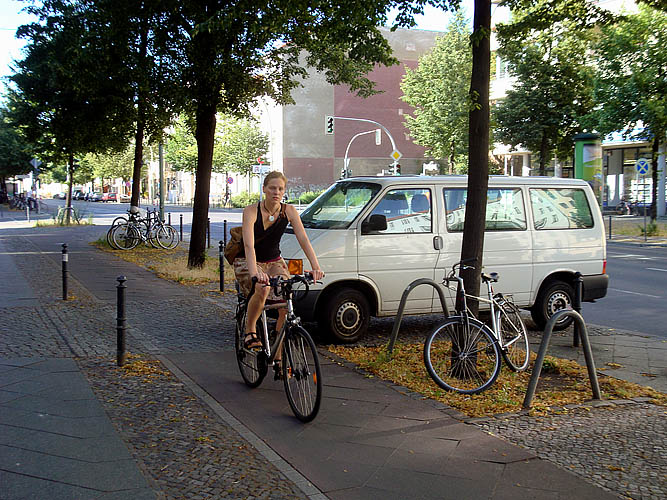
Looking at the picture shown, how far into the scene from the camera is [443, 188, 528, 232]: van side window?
853 centimetres

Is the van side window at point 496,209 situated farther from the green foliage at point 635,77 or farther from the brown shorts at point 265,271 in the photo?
the green foliage at point 635,77

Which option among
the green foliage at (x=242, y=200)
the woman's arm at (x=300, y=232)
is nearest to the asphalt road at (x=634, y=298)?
the woman's arm at (x=300, y=232)

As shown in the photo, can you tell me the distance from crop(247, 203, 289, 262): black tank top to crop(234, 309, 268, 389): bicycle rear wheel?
1.88 feet

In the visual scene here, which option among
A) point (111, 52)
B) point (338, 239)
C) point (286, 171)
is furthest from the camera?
point (286, 171)

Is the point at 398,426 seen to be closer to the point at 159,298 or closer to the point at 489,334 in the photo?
the point at 489,334

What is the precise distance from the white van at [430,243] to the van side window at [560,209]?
0.01m

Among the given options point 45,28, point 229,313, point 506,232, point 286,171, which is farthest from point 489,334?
point 286,171

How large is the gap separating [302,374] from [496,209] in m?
4.55

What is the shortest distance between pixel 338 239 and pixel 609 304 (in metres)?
5.93

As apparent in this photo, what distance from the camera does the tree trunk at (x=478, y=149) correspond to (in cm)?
619

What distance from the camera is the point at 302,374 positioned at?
5176 mm

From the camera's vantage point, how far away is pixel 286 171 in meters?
67.1

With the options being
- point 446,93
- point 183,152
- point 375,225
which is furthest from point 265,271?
point 183,152

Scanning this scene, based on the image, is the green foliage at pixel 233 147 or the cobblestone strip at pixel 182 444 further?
the green foliage at pixel 233 147
